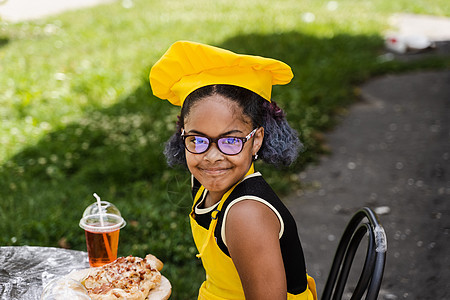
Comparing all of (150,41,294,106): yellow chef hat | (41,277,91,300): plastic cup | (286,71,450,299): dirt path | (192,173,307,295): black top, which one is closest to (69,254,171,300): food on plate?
(41,277,91,300): plastic cup

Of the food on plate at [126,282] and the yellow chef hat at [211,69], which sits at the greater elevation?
the yellow chef hat at [211,69]

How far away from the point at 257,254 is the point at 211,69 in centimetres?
55

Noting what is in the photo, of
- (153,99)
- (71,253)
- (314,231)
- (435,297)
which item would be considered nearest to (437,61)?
(153,99)

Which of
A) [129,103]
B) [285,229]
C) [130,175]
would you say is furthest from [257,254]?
[129,103]

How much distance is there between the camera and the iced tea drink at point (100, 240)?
5.73 ft

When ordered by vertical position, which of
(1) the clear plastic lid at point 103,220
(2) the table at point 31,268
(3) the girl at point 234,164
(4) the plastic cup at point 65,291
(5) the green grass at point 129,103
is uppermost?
(3) the girl at point 234,164

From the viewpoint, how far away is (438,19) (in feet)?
33.6

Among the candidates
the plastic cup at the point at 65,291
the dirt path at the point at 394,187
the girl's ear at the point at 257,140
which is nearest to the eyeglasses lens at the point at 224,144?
the girl's ear at the point at 257,140

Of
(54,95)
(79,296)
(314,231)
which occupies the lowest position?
(314,231)

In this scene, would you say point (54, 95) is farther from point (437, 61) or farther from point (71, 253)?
point (437, 61)

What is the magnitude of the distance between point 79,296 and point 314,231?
268 cm

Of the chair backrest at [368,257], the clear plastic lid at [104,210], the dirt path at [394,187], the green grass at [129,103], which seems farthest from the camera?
the green grass at [129,103]

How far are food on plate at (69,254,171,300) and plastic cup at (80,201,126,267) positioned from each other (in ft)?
0.36

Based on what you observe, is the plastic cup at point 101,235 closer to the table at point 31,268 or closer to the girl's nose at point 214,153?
the table at point 31,268
